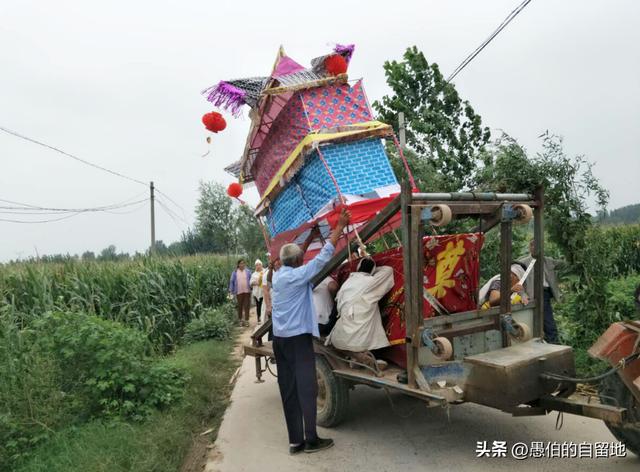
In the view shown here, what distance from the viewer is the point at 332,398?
17.2 ft

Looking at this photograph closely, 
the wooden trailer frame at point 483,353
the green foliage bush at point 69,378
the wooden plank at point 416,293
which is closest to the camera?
the wooden trailer frame at point 483,353

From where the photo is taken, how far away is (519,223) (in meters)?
4.89

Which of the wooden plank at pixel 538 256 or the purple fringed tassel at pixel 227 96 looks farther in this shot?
the purple fringed tassel at pixel 227 96

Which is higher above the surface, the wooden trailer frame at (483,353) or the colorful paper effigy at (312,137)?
the colorful paper effigy at (312,137)

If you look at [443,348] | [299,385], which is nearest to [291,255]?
[299,385]

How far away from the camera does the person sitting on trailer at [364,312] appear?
4.77 meters

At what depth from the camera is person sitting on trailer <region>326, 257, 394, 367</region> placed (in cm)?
477

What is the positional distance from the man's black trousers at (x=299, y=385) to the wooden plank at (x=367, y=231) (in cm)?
64

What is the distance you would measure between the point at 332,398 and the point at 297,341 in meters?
0.85

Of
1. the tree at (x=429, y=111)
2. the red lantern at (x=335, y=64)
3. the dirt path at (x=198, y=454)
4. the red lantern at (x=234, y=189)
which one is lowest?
the dirt path at (x=198, y=454)

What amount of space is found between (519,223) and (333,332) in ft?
6.87

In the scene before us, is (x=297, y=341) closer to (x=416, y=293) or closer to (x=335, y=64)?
(x=416, y=293)

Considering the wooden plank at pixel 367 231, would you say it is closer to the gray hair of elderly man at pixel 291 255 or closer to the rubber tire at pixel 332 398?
the gray hair of elderly man at pixel 291 255

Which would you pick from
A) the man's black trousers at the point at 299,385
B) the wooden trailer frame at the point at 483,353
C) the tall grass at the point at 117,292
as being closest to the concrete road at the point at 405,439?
the man's black trousers at the point at 299,385
